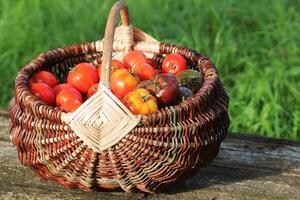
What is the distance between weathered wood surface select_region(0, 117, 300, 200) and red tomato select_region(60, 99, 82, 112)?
0.33 metres

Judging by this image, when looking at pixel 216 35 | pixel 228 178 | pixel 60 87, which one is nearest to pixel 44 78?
pixel 60 87

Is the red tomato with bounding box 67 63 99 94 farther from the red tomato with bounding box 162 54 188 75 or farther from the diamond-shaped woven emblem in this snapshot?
the diamond-shaped woven emblem

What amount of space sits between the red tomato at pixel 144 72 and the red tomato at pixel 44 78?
315 millimetres

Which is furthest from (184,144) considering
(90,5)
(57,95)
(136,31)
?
(90,5)

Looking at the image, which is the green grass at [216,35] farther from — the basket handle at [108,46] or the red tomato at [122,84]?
the basket handle at [108,46]

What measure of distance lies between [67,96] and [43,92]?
0.10m

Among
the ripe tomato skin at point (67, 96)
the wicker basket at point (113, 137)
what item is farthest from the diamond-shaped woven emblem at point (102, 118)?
the ripe tomato skin at point (67, 96)

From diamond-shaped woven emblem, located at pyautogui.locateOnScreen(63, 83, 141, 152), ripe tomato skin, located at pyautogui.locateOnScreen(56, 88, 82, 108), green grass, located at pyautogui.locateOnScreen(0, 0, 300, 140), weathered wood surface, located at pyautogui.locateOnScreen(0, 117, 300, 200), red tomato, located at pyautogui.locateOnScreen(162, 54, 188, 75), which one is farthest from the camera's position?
green grass, located at pyautogui.locateOnScreen(0, 0, 300, 140)

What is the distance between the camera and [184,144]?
239 centimetres

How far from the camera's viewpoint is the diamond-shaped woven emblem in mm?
2287

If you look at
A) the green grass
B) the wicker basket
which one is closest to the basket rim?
the wicker basket

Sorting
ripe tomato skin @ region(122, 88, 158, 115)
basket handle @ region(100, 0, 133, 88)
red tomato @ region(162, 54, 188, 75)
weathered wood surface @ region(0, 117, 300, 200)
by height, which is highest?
basket handle @ region(100, 0, 133, 88)

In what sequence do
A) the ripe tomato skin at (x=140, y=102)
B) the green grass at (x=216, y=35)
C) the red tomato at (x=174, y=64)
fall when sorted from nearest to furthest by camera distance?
1. the ripe tomato skin at (x=140, y=102)
2. the red tomato at (x=174, y=64)
3. the green grass at (x=216, y=35)

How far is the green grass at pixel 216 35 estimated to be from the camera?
4070mm
